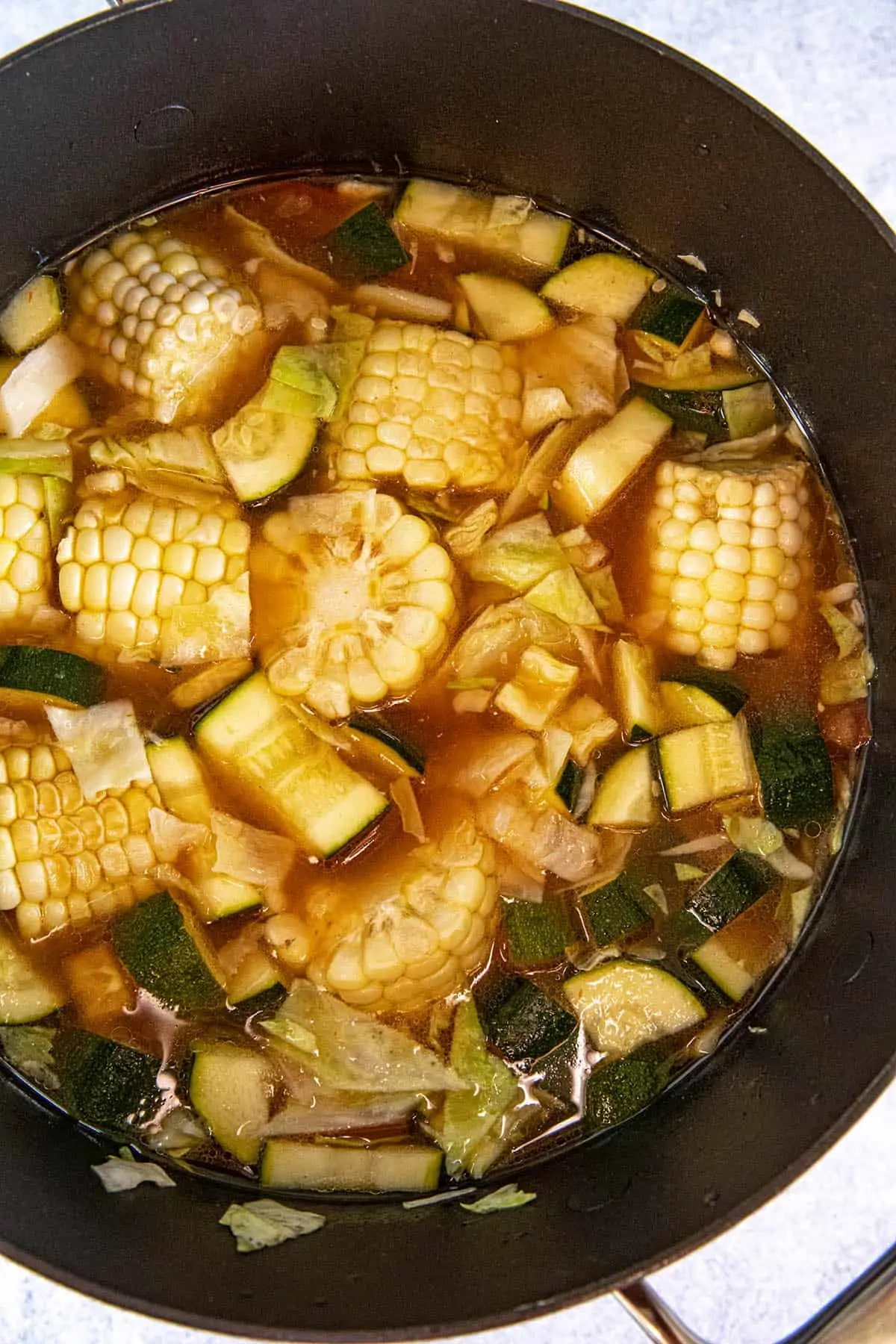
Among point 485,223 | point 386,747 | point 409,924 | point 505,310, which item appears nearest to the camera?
point 409,924

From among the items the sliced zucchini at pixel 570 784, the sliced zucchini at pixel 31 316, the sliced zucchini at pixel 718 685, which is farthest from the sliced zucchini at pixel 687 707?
the sliced zucchini at pixel 31 316

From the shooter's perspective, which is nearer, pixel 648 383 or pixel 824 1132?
pixel 824 1132

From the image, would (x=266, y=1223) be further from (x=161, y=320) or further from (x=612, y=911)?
(x=161, y=320)

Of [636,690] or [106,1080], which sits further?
[636,690]

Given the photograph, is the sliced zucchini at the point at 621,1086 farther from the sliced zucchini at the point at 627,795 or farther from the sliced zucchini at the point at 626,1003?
the sliced zucchini at the point at 627,795

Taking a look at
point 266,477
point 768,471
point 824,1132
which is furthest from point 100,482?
point 824,1132

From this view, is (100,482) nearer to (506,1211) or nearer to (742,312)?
(742,312)

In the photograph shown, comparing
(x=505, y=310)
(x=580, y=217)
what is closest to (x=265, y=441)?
(x=505, y=310)
